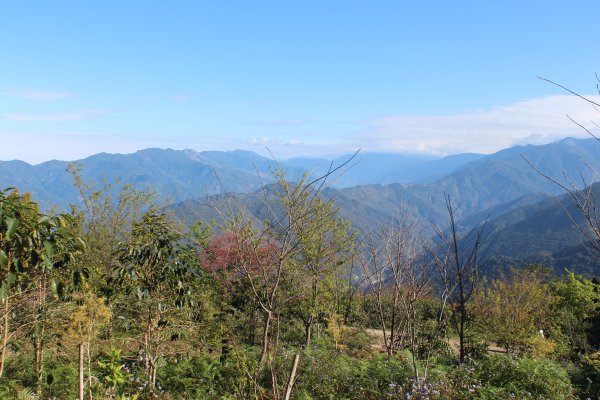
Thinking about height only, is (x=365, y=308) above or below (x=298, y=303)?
below

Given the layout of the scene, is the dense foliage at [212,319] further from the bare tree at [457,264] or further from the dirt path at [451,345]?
the dirt path at [451,345]

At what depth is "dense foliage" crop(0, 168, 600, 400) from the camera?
183 inches

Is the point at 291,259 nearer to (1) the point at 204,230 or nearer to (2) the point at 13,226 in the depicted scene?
(1) the point at 204,230

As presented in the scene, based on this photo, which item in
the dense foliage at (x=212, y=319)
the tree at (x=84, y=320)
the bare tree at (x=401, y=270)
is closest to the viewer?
the dense foliage at (x=212, y=319)

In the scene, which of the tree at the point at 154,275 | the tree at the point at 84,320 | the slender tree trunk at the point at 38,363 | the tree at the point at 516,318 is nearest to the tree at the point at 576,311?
the tree at the point at 516,318

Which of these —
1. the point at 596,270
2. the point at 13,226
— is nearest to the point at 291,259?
the point at 13,226

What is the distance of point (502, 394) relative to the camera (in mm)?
7730

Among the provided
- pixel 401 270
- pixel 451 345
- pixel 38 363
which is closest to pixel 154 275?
pixel 38 363

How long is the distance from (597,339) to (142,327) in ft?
56.2

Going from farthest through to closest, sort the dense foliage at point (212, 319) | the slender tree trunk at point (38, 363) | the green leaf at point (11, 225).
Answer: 1. the slender tree trunk at point (38, 363)
2. the dense foliage at point (212, 319)
3. the green leaf at point (11, 225)

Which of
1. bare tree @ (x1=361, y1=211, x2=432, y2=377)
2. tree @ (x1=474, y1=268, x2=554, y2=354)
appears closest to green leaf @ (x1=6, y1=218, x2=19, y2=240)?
bare tree @ (x1=361, y1=211, x2=432, y2=377)

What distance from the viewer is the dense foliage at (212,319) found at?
4637mm

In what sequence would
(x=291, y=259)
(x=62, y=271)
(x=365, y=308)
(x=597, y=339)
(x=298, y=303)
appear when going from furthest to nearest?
(x=365, y=308), (x=597, y=339), (x=298, y=303), (x=291, y=259), (x=62, y=271)

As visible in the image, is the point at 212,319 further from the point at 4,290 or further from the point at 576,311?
the point at 576,311
